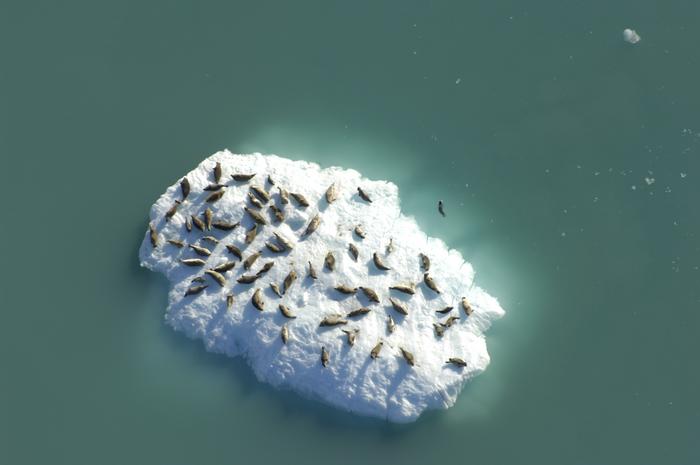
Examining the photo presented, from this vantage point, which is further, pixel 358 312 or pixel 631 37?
pixel 631 37

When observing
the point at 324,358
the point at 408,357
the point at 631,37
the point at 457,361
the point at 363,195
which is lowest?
the point at 324,358

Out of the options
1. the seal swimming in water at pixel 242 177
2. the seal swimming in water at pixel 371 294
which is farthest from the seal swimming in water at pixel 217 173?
the seal swimming in water at pixel 371 294

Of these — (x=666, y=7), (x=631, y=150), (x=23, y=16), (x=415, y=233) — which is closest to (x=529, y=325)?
(x=415, y=233)

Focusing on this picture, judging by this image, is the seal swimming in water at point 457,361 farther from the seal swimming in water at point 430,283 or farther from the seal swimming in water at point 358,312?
the seal swimming in water at point 358,312

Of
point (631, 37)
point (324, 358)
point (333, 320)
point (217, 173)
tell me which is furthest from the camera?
point (631, 37)

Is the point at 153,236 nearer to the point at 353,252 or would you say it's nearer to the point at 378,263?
the point at 353,252

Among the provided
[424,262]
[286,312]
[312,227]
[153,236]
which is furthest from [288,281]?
[153,236]

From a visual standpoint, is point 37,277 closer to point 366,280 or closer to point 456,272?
point 366,280
